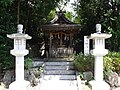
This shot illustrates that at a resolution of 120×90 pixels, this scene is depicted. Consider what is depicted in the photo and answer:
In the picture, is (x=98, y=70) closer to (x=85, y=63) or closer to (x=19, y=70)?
(x=19, y=70)

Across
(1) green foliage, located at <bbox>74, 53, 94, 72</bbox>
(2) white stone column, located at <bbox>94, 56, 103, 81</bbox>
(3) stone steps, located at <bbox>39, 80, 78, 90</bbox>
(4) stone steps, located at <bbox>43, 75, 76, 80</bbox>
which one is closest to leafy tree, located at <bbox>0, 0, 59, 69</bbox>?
(4) stone steps, located at <bbox>43, 75, 76, 80</bbox>

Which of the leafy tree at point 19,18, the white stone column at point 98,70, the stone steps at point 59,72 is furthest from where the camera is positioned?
the stone steps at point 59,72

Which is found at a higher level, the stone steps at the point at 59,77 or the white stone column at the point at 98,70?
the white stone column at the point at 98,70

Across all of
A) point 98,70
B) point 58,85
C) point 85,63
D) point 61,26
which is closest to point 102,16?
point 61,26

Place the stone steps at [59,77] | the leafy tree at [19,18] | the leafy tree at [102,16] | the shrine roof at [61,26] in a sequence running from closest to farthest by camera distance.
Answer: the stone steps at [59,77] < the leafy tree at [19,18] < the leafy tree at [102,16] < the shrine roof at [61,26]

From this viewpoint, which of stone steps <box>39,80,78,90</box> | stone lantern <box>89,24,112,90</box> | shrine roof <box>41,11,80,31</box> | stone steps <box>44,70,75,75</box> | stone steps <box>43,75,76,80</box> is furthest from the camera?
shrine roof <box>41,11,80,31</box>

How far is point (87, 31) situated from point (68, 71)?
6.60 metres

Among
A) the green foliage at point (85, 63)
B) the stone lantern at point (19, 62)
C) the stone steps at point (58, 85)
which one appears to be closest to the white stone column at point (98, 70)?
the stone steps at point (58, 85)

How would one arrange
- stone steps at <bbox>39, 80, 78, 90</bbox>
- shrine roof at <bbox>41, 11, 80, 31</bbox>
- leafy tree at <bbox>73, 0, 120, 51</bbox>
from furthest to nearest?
shrine roof at <bbox>41, 11, 80, 31</bbox>, leafy tree at <bbox>73, 0, 120, 51</bbox>, stone steps at <bbox>39, 80, 78, 90</bbox>

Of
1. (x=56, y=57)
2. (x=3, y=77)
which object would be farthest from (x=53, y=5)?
(x=3, y=77)

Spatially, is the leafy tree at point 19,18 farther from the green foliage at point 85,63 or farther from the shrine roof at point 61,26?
the green foliage at point 85,63

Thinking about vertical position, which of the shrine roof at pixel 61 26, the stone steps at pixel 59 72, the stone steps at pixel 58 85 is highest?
the shrine roof at pixel 61 26

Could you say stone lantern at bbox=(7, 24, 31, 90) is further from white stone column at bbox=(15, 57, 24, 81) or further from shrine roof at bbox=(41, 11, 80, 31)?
shrine roof at bbox=(41, 11, 80, 31)

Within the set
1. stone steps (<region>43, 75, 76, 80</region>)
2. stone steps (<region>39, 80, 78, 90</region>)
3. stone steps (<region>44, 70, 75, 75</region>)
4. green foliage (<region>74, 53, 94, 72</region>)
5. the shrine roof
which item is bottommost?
stone steps (<region>39, 80, 78, 90</region>)
